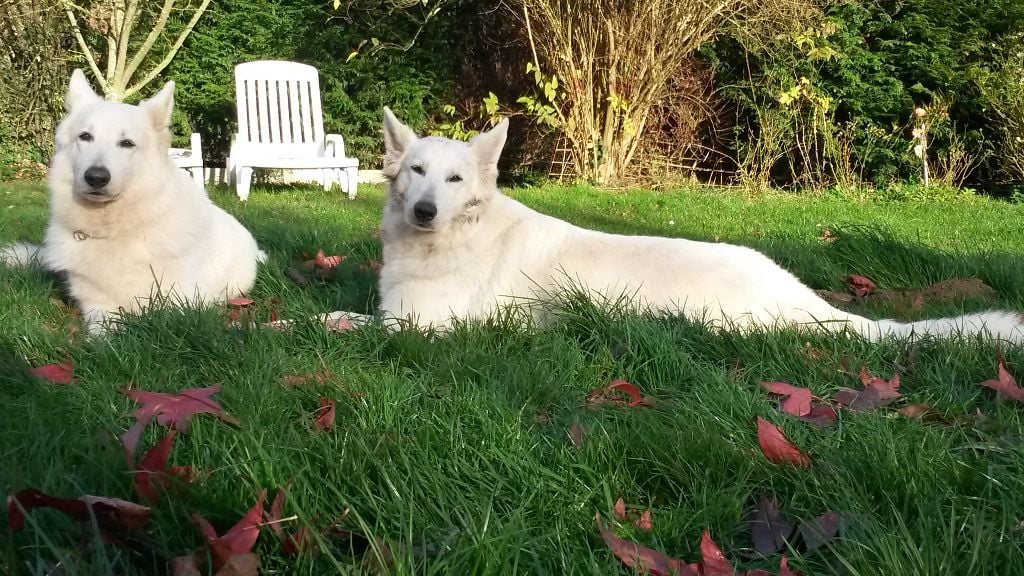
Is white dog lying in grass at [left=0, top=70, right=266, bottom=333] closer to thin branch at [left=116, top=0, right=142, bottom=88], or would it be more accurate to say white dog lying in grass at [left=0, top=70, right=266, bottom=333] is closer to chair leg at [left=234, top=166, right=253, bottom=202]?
chair leg at [left=234, top=166, right=253, bottom=202]

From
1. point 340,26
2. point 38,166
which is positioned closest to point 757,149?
point 340,26

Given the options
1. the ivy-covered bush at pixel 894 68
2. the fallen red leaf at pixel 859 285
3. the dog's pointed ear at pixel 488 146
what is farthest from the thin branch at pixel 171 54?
the fallen red leaf at pixel 859 285

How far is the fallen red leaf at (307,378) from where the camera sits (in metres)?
2.09

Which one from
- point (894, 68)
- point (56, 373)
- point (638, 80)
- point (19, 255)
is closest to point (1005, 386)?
point (56, 373)

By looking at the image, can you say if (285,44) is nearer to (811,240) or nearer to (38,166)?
(38,166)

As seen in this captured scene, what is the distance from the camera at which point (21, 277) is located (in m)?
3.51

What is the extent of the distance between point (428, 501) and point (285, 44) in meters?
10.8

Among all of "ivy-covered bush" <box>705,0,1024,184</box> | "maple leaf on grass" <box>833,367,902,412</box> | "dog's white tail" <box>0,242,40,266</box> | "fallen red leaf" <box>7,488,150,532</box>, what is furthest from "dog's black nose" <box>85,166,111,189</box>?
"ivy-covered bush" <box>705,0,1024,184</box>

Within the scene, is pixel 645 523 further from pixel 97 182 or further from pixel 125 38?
pixel 125 38

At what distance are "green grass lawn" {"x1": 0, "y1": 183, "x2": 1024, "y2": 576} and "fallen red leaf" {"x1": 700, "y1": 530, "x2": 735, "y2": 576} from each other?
0.05 metres

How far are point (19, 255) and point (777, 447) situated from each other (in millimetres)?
3964

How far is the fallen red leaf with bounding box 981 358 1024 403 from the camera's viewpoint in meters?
2.05

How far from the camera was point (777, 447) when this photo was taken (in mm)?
1678

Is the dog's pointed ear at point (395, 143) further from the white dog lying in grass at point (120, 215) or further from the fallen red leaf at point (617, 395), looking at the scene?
the fallen red leaf at point (617, 395)
